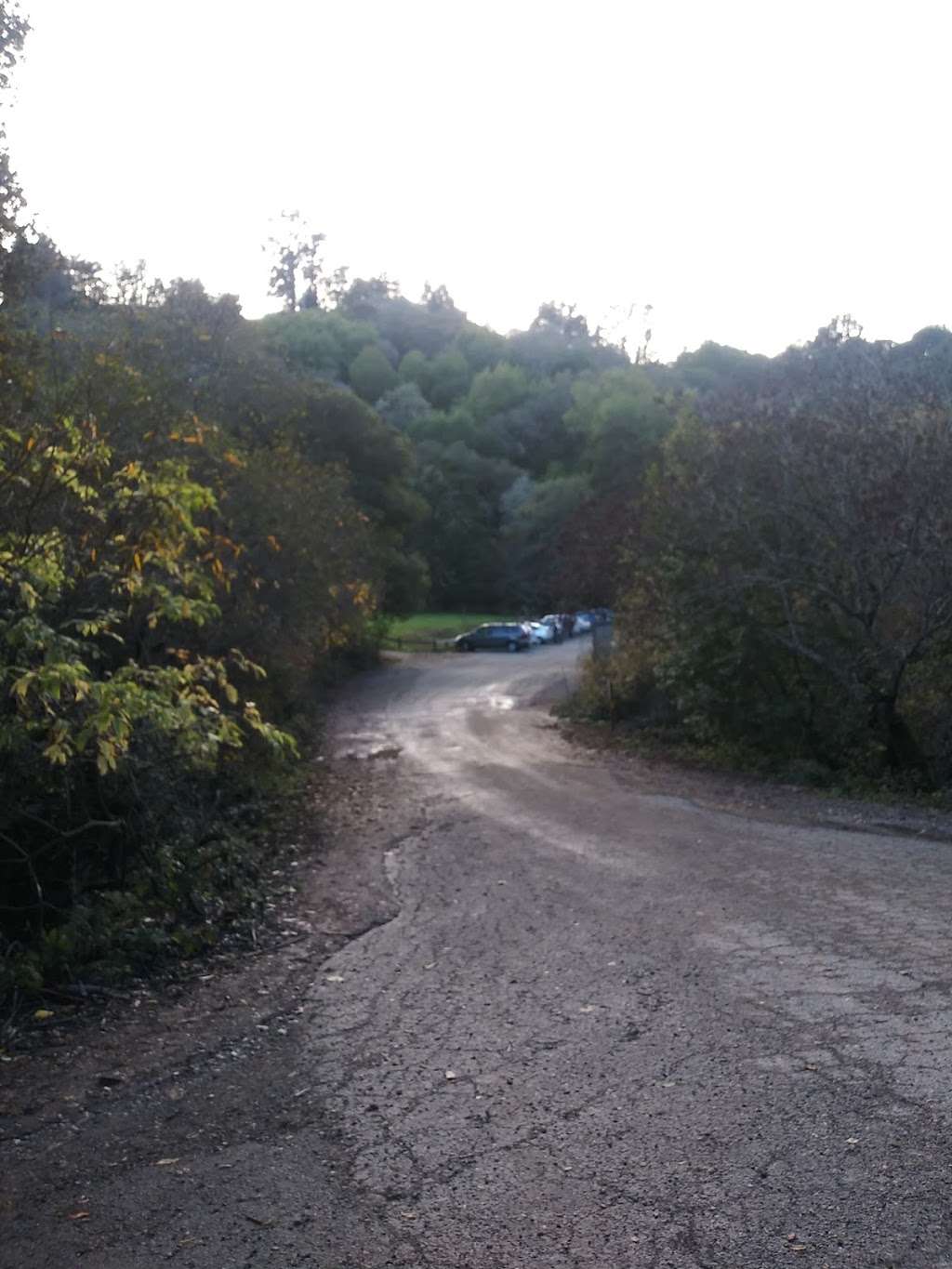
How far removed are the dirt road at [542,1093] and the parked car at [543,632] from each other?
145ft

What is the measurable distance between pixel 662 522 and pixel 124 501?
1362 cm

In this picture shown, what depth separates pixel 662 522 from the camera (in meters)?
21.6

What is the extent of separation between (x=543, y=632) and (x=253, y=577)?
3831 cm

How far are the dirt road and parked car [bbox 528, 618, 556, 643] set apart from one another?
44062mm

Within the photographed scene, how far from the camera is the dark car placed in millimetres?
53469

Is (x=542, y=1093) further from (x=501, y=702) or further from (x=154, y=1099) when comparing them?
(x=501, y=702)

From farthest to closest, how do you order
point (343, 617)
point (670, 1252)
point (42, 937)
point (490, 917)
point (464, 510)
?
point (464, 510) < point (343, 617) < point (490, 917) < point (42, 937) < point (670, 1252)

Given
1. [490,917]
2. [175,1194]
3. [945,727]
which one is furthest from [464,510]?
[175,1194]

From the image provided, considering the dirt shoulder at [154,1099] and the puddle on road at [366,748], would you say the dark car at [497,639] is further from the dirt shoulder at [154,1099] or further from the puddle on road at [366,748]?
the dirt shoulder at [154,1099]

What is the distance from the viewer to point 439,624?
6762 centimetres

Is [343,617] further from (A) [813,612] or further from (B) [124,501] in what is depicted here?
(B) [124,501]

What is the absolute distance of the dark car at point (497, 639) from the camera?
53.5 metres

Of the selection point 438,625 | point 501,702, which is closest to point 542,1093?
point 501,702

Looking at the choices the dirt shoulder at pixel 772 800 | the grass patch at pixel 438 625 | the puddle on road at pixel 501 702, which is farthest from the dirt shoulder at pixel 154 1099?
the grass patch at pixel 438 625
